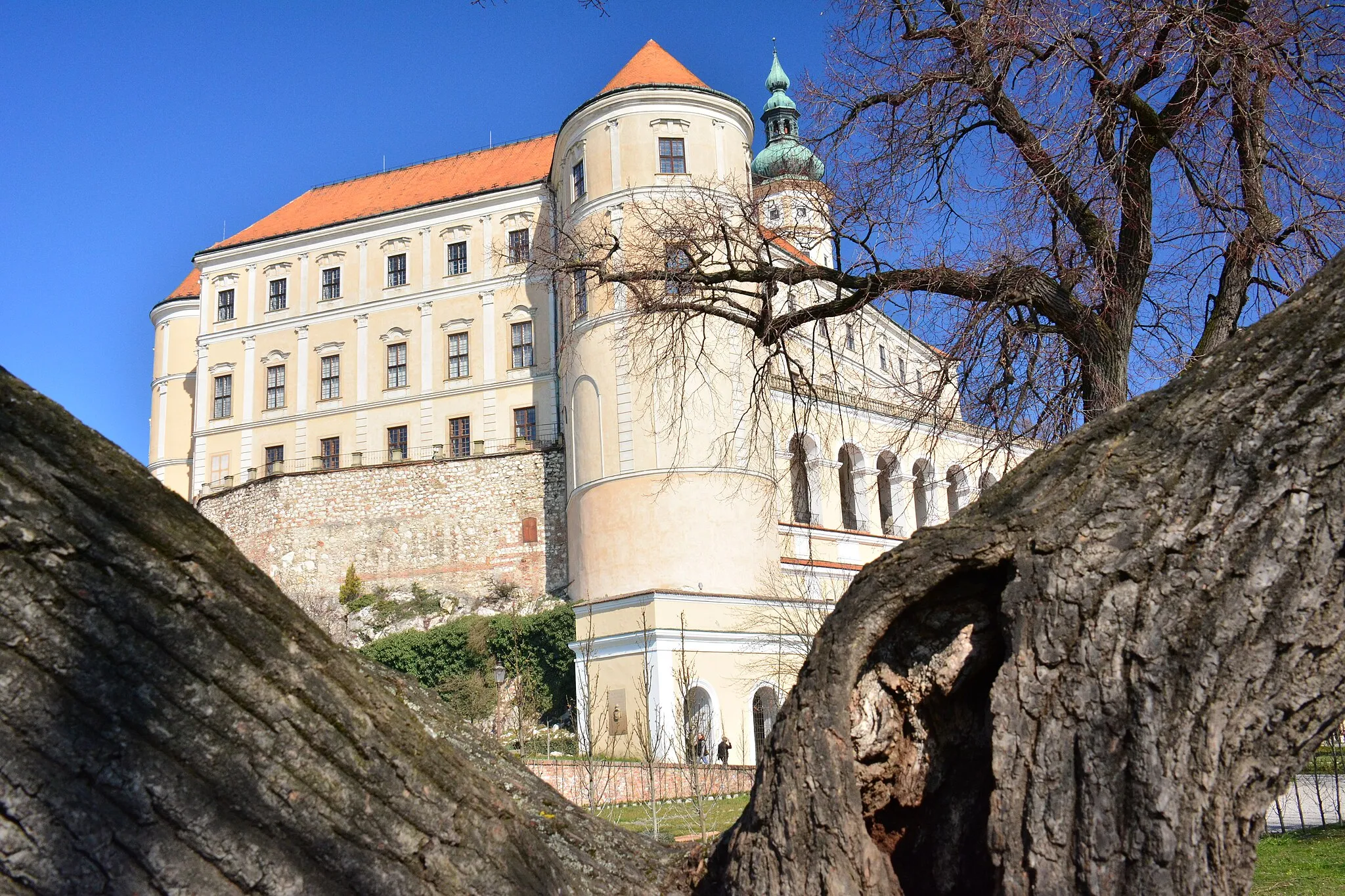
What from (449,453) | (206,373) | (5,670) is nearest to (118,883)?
(5,670)

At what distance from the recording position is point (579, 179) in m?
35.0

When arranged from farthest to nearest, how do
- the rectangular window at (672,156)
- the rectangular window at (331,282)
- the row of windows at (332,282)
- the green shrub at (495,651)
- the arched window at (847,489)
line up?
A: 1. the rectangular window at (331,282)
2. the row of windows at (332,282)
3. the arched window at (847,489)
4. the rectangular window at (672,156)
5. the green shrub at (495,651)

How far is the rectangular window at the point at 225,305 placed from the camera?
45844mm

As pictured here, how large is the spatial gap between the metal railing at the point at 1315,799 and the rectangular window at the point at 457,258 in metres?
31.1

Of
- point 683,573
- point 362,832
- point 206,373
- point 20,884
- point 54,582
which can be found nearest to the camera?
point 20,884

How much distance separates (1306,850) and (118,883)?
36.0 ft

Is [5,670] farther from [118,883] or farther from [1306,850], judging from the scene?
[1306,850]

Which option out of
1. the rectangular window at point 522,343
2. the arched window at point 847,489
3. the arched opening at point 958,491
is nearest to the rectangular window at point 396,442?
the rectangular window at point 522,343

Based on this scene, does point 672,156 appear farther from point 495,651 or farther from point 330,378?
point 330,378

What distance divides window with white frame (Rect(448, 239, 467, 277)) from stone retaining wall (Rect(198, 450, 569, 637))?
7.59 m

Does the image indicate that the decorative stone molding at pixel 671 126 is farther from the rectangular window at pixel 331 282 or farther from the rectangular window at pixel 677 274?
the rectangular window at pixel 677 274

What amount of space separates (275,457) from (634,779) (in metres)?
26.3

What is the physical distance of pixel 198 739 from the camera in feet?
7.20

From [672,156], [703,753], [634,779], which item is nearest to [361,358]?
[672,156]
